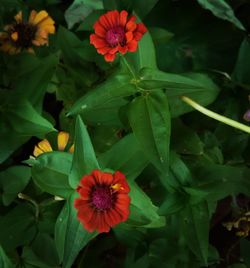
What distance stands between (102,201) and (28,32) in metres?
0.44

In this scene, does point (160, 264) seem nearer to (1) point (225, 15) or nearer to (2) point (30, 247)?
(2) point (30, 247)

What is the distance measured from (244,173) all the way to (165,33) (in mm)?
296

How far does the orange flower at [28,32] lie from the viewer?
0.81 meters

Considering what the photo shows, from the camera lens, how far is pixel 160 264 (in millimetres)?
776

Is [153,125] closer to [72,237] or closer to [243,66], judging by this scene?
[72,237]

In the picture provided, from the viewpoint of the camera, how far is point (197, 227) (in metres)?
0.67

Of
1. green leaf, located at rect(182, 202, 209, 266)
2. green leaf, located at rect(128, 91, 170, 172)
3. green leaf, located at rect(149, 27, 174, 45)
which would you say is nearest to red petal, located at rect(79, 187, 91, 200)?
green leaf, located at rect(128, 91, 170, 172)

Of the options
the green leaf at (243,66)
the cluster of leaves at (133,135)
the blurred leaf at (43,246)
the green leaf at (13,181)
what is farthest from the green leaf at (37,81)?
the green leaf at (243,66)

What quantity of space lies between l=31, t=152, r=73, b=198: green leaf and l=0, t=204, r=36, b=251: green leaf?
6.4 inches

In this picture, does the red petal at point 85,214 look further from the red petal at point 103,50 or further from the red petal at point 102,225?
the red petal at point 103,50

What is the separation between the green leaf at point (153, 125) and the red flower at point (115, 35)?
9 cm

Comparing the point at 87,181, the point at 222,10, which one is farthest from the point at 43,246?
the point at 222,10

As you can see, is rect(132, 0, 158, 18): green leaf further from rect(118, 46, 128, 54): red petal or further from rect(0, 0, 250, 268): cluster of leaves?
rect(118, 46, 128, 54): red petal

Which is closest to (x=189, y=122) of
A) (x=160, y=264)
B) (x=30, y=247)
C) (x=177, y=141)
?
(x=177, y=141)
